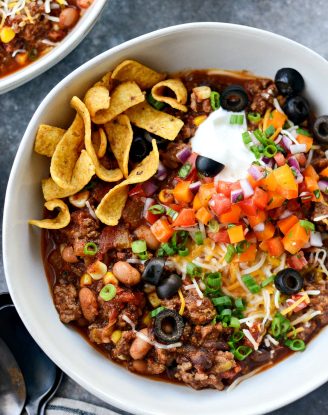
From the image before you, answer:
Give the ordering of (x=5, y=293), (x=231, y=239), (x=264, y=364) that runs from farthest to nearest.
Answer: (x=5, y=293)
(x=264, y=364)
(x=231, y=239)

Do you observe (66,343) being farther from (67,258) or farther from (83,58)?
(83,58)

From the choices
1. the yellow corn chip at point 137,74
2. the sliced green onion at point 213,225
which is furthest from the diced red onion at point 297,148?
the yellow corn chip at point 137,74

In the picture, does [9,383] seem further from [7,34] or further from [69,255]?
[7,34]

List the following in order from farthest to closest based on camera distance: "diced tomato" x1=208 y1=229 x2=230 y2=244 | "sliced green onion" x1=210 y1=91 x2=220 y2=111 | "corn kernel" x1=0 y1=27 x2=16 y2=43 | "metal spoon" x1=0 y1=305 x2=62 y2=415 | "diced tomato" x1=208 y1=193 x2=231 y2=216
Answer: "metal spoon" x1=0 y1=305 x2=62 y2=415, "corn kernel" x1=0 y1=27 x2=16 y2=43, "sliced green onion" x1=210 y1=91 x2=220 y2=111, "diced tomato" x1=208 y1=229 x2=230 y2=244, "diced tomato" x1=208 y1=193 x2=231 y2=216

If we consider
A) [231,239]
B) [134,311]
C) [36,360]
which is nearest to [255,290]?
[231,239]

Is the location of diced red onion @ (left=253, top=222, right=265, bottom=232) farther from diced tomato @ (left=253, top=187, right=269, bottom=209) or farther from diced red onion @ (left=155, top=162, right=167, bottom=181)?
diced red onion @ (left=155, top=162, right=167, bottom=181)

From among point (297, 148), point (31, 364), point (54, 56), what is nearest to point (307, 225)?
point (297, 148)

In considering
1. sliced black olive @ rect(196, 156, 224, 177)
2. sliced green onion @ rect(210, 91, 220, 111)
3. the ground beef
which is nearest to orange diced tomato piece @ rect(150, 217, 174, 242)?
sliced black olive @ rect(196, 156, 224, 177)
